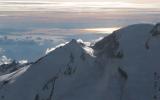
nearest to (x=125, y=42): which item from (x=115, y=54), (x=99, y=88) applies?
(x=115, y=54)

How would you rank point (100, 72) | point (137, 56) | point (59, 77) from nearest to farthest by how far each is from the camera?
point (137, 56) → point (100, 72) → point (59, 77)

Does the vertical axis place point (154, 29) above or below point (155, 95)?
above

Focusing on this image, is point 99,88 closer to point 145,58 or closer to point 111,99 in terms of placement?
point 111,99

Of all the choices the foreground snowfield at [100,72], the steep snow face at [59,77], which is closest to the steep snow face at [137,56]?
the foreground snowfield at [100,72]

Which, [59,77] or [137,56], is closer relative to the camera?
[137,56]

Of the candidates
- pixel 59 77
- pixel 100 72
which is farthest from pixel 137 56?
pixel 59 77

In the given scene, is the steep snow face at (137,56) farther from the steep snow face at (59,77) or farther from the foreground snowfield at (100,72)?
the steep snow face at (59,77)

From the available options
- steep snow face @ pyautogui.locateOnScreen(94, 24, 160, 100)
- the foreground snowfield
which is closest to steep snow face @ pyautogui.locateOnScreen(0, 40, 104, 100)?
the foreground snowfield

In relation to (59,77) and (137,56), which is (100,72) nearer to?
(137,56)
